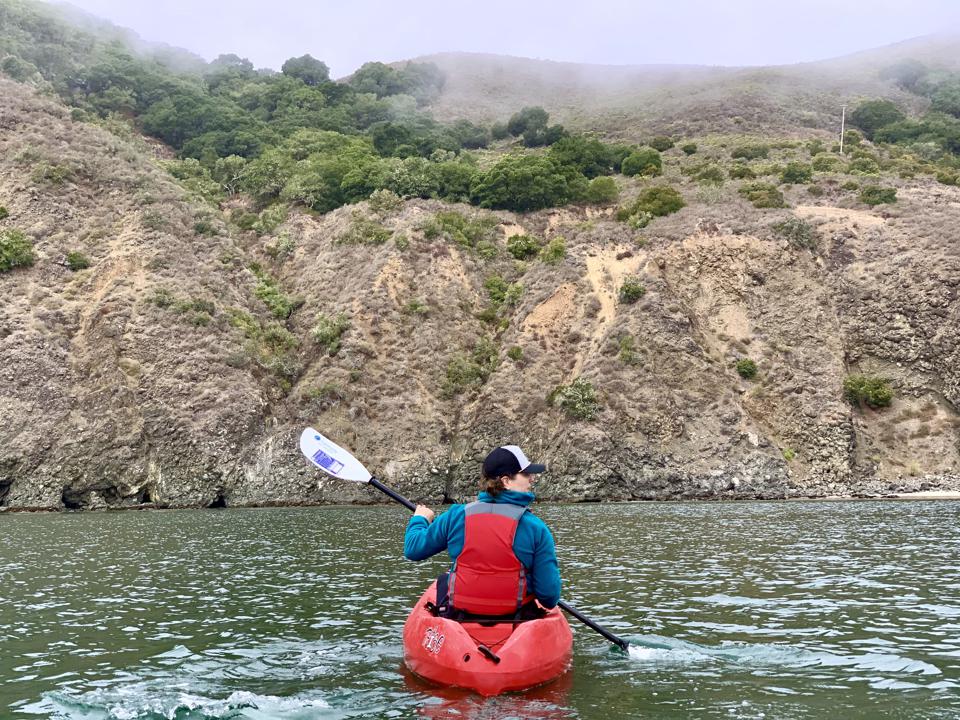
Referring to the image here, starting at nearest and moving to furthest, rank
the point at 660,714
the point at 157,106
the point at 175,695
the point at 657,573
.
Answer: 1. the point at 660,714
2. the point at 175,695
3. the point at 657,573
4. the point at 157,106

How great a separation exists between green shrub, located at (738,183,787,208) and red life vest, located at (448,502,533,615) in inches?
2323

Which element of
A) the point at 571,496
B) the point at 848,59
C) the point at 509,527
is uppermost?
the point at 848,59

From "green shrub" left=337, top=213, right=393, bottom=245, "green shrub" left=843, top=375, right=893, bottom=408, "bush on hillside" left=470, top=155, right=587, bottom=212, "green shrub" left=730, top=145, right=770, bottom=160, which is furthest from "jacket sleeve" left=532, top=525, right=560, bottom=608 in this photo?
"green shrub" left=730, top=145, right=770, bottom=160

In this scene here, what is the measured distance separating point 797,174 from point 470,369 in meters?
33.5

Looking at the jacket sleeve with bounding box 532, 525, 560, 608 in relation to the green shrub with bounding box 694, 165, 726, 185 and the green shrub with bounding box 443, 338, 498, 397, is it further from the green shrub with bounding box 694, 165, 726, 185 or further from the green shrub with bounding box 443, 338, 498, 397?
the green shrub with bounding box 694, 165, 726, 185

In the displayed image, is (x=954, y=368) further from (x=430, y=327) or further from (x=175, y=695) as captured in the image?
(x=175, y=695)

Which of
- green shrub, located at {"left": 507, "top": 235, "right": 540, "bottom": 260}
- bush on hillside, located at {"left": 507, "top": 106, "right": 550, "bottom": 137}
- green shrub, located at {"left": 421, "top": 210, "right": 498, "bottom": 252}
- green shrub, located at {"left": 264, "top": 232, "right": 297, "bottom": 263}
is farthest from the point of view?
bush on hillside, located at {"left": 507, "top": 106, "right": 550, "bottom": 137}

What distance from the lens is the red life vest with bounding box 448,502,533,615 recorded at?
10.4 meters

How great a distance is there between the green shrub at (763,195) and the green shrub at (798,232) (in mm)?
4204

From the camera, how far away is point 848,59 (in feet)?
456

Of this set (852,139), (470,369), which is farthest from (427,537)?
(852,139)

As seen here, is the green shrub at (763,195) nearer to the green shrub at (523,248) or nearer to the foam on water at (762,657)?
the green shrub at (523,248)

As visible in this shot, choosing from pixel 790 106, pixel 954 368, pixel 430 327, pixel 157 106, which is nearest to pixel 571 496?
pixel 430 327

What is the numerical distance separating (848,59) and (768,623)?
146 m
